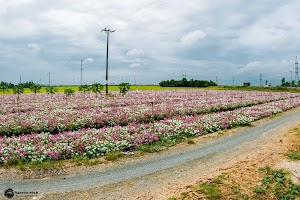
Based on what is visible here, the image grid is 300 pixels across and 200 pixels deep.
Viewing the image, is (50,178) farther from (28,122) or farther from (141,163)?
(28,122)

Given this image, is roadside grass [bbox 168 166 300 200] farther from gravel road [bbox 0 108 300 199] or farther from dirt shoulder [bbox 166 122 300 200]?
gravel road [bbox 0 108 300 199]

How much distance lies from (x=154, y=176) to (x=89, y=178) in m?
2.77

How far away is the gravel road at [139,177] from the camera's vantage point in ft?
32.0

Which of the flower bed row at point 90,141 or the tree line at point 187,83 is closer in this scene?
the flower bed row at point 90,141

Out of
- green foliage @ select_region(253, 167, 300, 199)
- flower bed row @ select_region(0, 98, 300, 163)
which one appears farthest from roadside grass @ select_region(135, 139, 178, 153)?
green foliage @ select_region(253, 167, 300, 199)

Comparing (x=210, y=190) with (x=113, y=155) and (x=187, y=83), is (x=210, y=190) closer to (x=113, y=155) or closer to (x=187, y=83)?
(x=113, y=155)

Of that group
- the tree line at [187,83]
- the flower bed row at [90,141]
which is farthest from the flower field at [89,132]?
the tree line at [187,83]

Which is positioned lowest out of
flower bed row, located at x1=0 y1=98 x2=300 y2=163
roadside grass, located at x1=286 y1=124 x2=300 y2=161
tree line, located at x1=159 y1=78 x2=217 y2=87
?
roadside grass, located at x1=286 y1=124 x2=300 y2=161

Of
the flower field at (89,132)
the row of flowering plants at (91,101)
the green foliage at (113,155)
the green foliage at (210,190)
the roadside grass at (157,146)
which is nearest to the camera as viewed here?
the green foliage at (210,190)

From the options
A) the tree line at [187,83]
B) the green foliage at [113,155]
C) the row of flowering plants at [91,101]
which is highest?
the tree line at [187,83]

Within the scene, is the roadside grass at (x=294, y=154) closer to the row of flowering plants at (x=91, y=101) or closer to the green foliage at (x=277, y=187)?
the green foliage at (x=277, y=187)

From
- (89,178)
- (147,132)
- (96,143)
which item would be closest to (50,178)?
(89,178)

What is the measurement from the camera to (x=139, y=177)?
37.1ft

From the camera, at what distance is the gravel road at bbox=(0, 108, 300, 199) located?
974 centimetres
